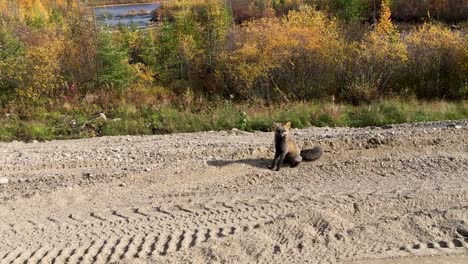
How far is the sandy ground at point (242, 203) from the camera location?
863 centimetres

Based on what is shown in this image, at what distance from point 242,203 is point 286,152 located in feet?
7.25

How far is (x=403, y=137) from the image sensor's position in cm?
1380

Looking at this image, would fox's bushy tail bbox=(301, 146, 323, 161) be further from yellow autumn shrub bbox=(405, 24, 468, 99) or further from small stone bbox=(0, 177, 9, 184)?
yellow autumn shrub bbox=(405, 24, 468, 99)

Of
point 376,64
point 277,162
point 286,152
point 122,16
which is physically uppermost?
point 122,16

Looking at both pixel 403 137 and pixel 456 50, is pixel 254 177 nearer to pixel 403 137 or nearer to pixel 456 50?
pixel 403 137

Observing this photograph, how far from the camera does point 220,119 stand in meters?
18.3

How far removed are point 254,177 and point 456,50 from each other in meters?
16.2

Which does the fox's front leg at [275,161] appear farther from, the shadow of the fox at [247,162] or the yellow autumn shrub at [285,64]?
the yellow autumn shrub at [285,64]

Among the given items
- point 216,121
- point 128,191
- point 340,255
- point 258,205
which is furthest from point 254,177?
point 216,121

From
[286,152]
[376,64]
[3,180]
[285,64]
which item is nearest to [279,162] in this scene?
[286,152]

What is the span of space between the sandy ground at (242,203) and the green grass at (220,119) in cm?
302

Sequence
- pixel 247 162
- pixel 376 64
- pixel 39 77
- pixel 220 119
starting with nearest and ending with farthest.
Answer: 1. pixel 247 162
2. pixel 220 119
3. pixel 39 77
4. pixel 376 64

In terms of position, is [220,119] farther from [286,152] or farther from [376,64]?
[376,64]

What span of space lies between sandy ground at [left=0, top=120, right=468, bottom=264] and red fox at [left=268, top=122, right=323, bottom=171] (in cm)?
21
